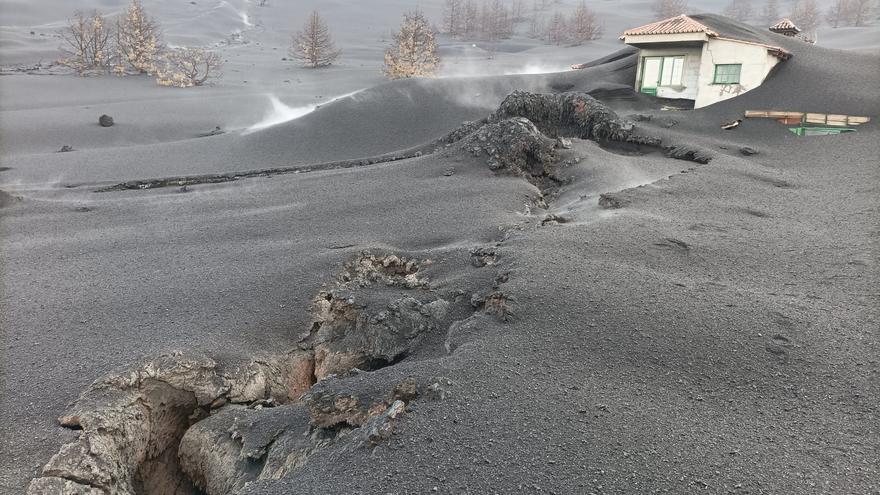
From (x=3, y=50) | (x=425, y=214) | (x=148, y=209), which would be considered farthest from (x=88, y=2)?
(x=425, y=214)

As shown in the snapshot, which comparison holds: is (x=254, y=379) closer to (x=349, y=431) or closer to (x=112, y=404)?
(x=112, y=404)

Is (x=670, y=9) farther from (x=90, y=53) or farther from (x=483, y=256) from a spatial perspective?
(x=483, y=256)

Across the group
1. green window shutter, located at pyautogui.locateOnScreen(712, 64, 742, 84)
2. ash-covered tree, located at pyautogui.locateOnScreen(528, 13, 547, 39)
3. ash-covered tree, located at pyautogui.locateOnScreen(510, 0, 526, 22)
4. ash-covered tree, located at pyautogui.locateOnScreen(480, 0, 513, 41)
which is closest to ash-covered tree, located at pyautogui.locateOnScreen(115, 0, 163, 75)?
green window shutter, located at pyautogui.locateOnScreen(712, 64, 742, 84)

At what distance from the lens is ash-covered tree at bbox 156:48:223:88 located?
3317 cm

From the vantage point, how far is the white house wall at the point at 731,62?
18281 millimetres

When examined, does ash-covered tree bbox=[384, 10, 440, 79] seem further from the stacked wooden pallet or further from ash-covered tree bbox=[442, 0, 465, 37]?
ash-covered tree bbox=[442, 0, 465, 37]

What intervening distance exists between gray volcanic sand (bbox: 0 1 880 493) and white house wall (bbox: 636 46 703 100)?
142 inches

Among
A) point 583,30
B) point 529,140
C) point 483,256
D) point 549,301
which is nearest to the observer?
point 549,301

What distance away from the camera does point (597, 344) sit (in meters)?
5.51

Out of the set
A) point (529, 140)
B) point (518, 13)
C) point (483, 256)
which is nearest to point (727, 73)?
point (529, 140)

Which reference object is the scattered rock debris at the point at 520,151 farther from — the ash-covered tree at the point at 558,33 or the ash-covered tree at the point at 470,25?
the ash-covered tree at the point at 470,25

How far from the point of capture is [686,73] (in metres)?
19.5

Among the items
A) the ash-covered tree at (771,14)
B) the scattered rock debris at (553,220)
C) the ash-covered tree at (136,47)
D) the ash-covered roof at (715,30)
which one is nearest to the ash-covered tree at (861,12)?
the ash-covered tree at (771,14)

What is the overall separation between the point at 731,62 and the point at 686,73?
1.51 meters
